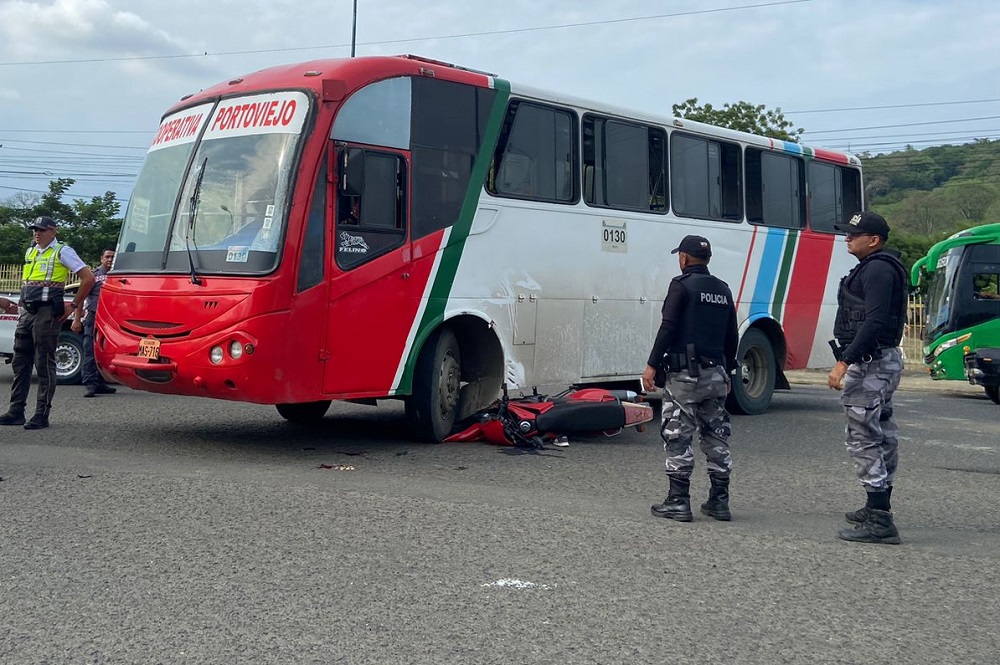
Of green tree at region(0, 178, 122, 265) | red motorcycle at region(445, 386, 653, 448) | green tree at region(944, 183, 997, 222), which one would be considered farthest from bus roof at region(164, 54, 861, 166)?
green tree at region(944, 183, 997, 222)

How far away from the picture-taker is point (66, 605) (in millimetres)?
4414

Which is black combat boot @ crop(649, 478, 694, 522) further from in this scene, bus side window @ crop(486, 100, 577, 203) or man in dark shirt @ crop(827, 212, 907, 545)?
bus side window @ crop(486, 100, 577, 203)

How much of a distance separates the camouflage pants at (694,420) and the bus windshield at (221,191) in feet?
10.7

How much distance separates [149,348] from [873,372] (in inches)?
212

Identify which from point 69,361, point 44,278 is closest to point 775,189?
point 44,278

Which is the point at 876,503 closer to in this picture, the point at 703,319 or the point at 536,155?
the point at 703,319

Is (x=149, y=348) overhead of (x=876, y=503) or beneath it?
overhead

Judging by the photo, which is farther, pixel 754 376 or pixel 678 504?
pixel 754 376

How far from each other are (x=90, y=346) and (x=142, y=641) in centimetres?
1031

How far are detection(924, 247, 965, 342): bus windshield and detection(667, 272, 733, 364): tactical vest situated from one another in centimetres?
1256

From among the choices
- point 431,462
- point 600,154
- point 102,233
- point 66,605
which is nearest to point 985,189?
point 102,233

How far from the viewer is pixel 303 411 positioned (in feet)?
35.4

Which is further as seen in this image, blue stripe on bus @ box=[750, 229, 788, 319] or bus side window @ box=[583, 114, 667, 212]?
blue stripe on bus @ box=[750, 229, 788, 319]

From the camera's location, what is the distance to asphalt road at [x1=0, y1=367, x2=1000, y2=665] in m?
4.12
